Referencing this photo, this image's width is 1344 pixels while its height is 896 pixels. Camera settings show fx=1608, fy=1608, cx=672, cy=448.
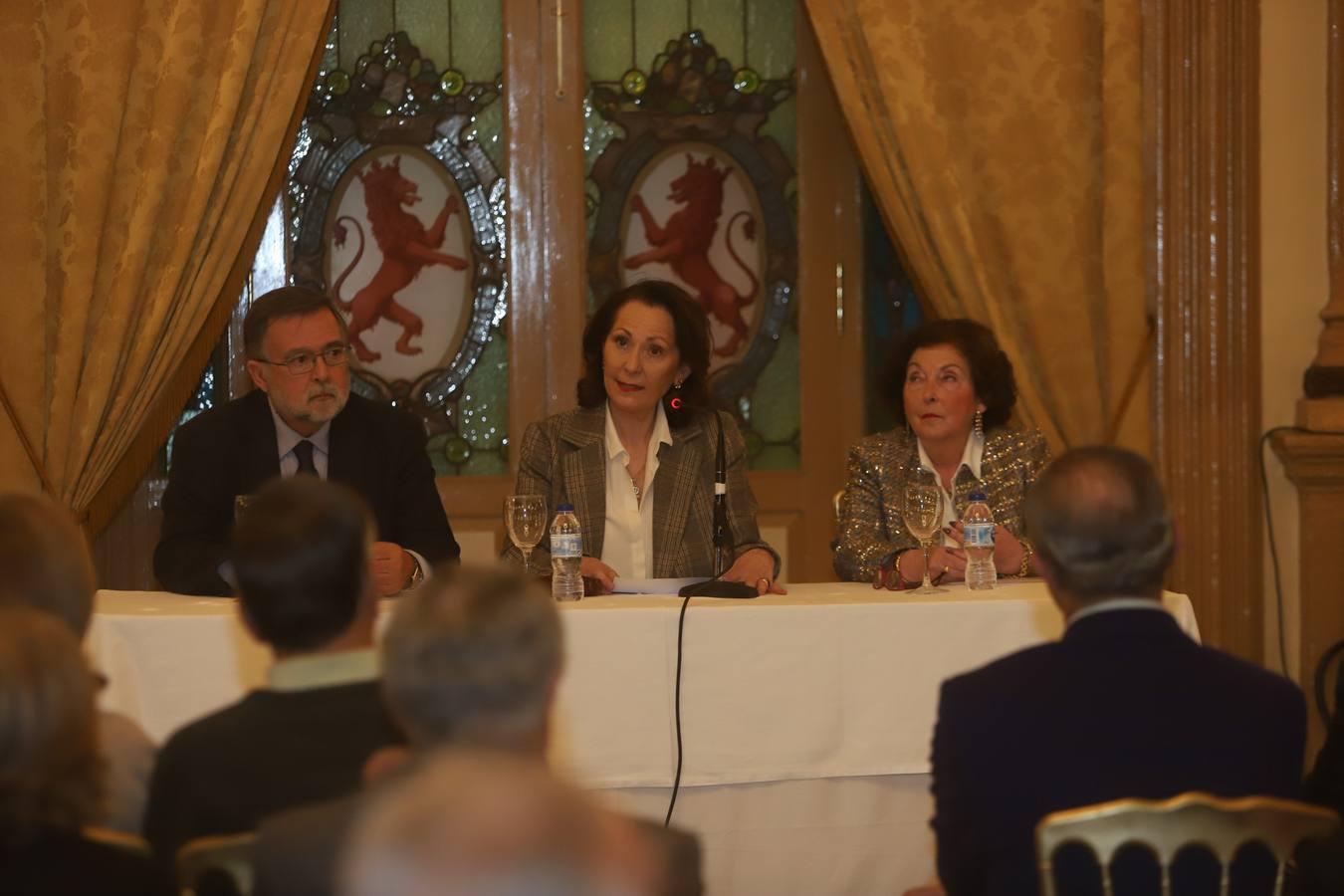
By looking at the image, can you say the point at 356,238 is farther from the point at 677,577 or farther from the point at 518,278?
the point at 677,577

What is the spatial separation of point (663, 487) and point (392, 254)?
1.96 metres

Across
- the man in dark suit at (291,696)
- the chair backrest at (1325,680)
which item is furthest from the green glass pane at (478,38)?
the man in dark suit at (291,696)

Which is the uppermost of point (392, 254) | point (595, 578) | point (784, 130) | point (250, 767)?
point (784, 130)

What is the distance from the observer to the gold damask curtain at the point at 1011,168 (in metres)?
5.05

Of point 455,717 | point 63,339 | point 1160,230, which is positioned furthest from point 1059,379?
point 455,717

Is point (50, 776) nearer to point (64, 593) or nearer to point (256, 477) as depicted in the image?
point (64, 593)

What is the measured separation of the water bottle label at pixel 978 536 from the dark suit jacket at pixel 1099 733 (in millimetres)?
1340

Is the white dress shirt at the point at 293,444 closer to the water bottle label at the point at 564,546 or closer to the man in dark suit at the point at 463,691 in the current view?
the water bottle label at the point at 564,546

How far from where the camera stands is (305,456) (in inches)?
A: 149

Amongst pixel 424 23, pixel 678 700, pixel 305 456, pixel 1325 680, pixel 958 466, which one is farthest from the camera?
pixel 424 23

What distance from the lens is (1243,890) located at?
77.0 inches

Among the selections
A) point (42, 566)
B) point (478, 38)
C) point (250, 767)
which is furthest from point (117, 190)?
point (250, 767)

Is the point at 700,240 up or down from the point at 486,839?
up

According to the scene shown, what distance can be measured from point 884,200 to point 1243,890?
3451 millimetres
